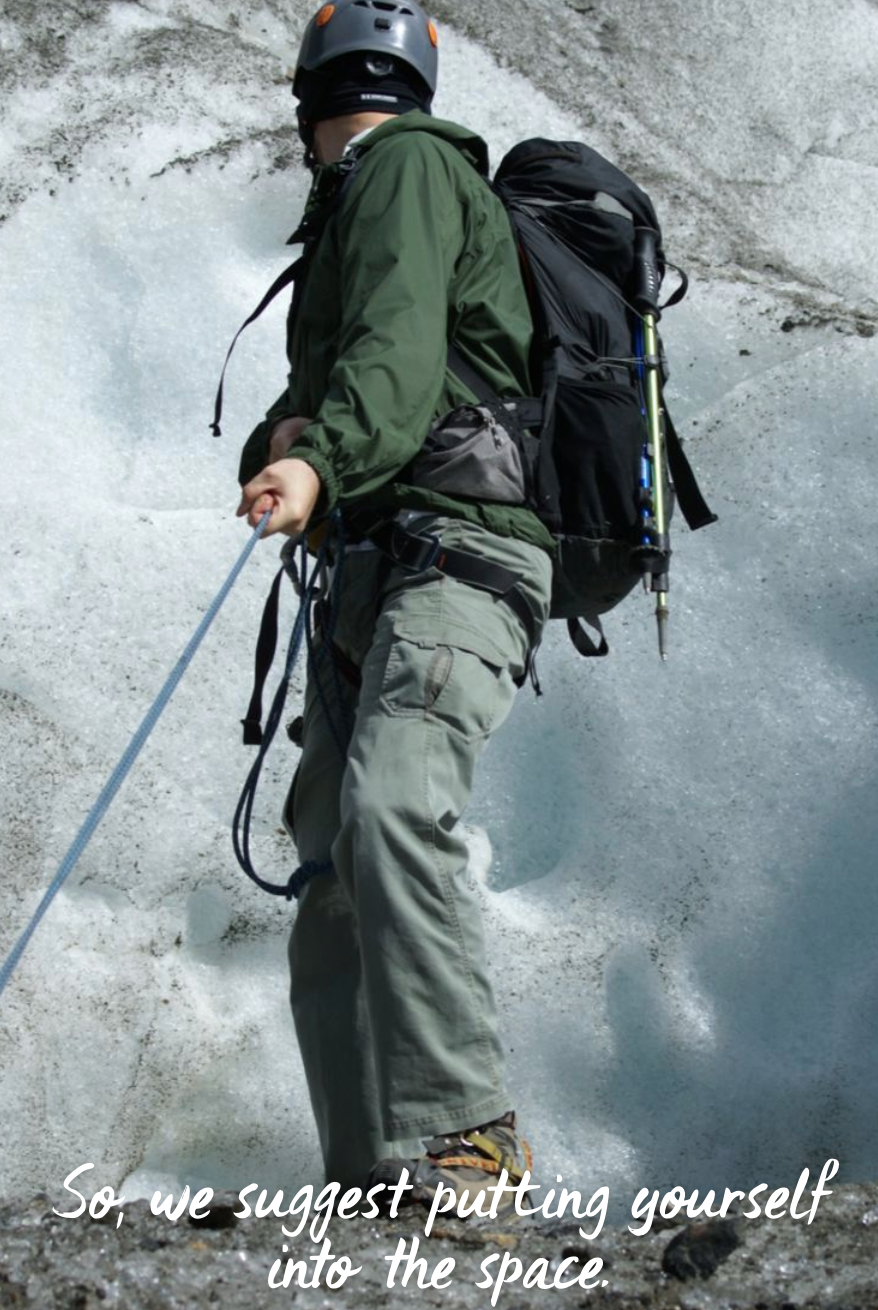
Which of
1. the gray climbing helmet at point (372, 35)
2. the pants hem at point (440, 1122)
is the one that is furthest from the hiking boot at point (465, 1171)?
the gray climbing helmet at point (372, 35)

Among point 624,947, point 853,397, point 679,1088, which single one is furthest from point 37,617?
point 853,397

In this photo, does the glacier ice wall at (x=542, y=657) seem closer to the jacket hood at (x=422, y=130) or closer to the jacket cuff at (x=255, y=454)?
the jacket cuff at (x=255, y=454)

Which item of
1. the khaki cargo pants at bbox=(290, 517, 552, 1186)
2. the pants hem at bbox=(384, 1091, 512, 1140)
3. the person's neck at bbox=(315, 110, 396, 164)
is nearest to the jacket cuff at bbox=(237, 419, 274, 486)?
the khaki cargo pants at bbox=(290, 517, 552, 1186)

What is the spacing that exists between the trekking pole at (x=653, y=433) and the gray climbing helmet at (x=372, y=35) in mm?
758

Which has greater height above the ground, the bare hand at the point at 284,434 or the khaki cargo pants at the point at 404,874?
the bare hand at the point at 284,434

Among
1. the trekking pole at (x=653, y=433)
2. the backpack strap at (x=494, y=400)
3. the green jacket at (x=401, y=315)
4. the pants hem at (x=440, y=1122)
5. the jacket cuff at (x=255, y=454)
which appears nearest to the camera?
the pants hem at (x=440, y=1122)

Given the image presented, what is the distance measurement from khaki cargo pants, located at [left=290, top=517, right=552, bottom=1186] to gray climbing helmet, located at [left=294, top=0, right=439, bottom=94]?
148 cm

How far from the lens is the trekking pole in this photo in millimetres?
4086

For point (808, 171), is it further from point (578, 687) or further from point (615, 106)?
point (578, 687)

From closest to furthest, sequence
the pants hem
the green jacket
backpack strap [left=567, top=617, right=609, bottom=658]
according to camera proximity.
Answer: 1. the pants hem
2. the green jacket
3. backpack strap [left=567, top=617, right=609, bottom=658]

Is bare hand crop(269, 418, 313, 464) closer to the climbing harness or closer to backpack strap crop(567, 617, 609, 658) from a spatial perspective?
the climbing harness

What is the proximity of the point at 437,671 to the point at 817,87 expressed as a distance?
597 centimetres

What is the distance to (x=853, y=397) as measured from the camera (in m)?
6.91

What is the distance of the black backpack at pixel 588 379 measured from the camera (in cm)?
406
